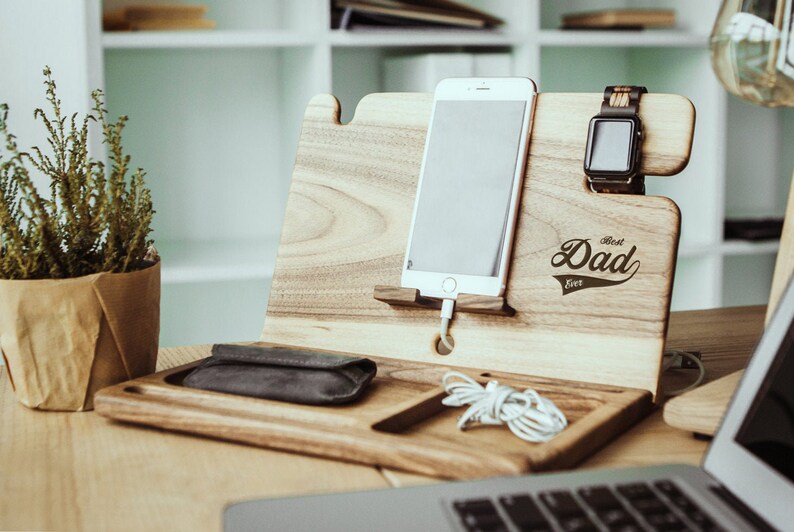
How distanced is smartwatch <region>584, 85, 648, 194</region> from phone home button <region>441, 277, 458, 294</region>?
162mm

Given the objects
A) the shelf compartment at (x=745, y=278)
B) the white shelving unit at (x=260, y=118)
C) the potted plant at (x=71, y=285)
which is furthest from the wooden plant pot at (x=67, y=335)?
the shelf compartment at (x=745, y=278)

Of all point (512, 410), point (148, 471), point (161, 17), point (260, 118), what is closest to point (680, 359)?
point (512, 410)

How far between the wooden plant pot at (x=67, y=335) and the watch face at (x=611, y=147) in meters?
0.44

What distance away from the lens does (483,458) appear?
60 centimetres

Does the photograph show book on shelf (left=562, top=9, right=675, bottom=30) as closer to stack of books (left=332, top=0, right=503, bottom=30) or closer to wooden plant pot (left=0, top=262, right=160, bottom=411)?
stack of books (left=332, top=0, right=503, bottom=30)

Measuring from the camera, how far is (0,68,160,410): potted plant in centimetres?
78

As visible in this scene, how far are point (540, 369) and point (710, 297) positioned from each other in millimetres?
1616

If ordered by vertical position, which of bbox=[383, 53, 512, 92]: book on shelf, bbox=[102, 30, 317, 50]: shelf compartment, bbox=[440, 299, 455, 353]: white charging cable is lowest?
bbox=[440, 299, 455, 353]: white charging cable

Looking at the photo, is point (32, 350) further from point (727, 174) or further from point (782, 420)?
point (727, 174)

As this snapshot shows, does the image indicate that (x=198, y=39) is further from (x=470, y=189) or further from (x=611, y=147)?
(x=611, y=147)

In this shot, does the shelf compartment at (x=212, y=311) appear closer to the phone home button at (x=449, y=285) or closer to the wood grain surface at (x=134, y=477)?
the phone home button at (x=449, y=285)

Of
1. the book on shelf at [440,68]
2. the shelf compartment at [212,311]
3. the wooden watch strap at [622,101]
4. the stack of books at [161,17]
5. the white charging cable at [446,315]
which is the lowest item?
the shelf compartment at [212,311]

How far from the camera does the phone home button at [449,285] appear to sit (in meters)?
0.87

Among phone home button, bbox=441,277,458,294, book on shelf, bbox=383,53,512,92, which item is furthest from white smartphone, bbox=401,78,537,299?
book on shelf, bbox=383,53,512,92
